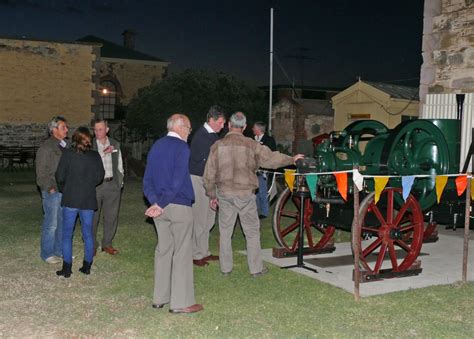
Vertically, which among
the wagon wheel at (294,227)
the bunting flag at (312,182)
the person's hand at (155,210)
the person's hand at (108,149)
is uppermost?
the person's hand at (108,149)

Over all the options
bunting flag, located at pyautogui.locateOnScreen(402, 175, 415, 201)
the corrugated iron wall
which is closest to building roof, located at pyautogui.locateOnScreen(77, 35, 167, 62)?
the corrugated iron wall

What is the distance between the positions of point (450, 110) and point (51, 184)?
7424 mm

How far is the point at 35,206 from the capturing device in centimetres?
1272

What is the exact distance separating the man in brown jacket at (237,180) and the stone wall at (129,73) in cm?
2808

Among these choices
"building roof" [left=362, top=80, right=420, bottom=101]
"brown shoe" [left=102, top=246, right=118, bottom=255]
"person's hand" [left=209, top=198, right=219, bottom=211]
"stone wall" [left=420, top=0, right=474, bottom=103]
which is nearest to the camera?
"person's hand" [left=209, top=198, right=219, bottom=211]

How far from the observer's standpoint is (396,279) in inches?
274

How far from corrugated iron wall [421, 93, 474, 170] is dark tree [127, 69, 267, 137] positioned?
478 inches

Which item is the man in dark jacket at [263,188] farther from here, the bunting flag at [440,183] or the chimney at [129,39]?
the chimney at [129,39]

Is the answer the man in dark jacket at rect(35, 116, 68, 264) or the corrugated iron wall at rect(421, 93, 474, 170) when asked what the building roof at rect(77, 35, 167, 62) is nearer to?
the corrugated iron wall at rect(421, 93, 474, 170)

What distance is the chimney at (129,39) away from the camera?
131 ft

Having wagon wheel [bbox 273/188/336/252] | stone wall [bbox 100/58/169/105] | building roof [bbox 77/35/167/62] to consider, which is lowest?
wagon wheel [bbox 273/188/336/252]

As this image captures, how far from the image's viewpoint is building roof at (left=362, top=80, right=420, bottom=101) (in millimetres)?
19031

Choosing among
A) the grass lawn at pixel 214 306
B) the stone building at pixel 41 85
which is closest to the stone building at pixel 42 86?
the stone building at pixel 41 85

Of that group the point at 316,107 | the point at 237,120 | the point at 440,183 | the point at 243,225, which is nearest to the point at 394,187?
the point at 440,183
